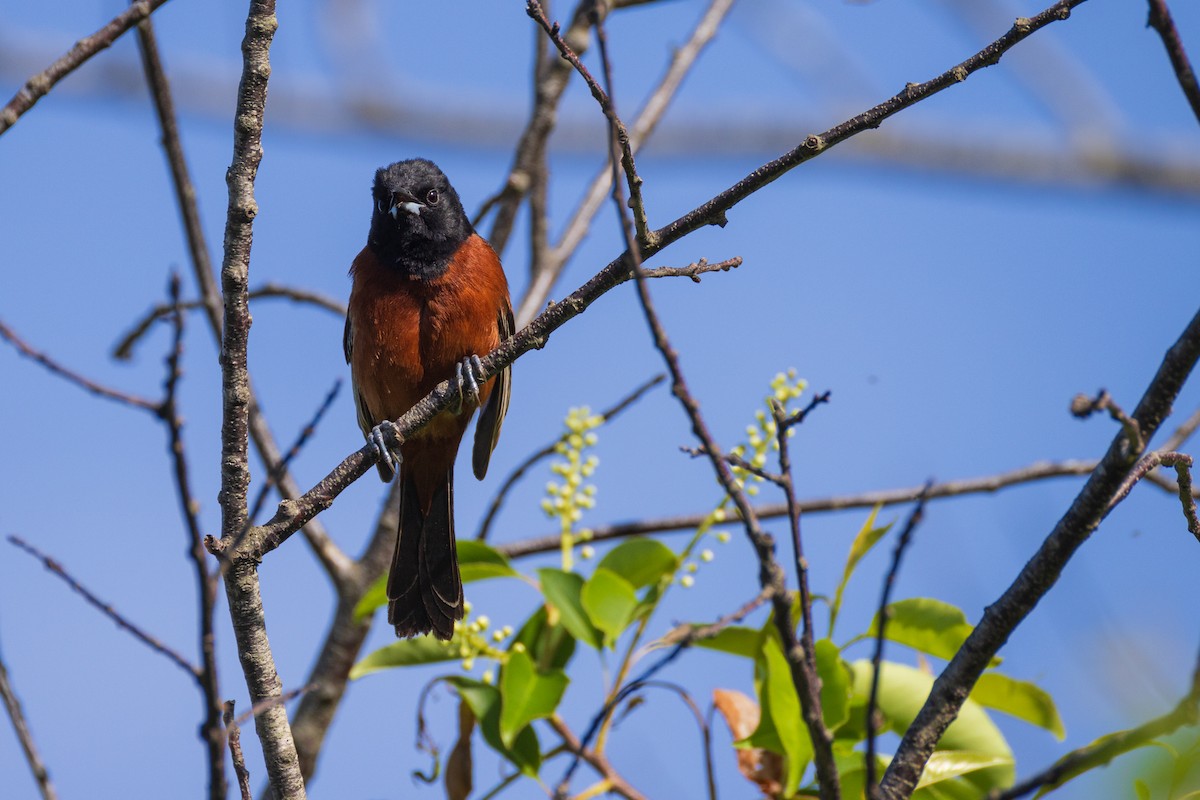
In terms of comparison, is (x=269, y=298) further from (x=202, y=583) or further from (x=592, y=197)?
(x=202, y=583)

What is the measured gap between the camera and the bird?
4434 millimetres

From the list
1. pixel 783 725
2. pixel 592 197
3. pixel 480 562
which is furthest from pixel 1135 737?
pixel 592 197

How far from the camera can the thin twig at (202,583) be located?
1545 millimetres

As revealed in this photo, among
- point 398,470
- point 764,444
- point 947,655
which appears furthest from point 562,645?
point 398,470

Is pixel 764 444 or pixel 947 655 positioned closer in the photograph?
pixel 947 655

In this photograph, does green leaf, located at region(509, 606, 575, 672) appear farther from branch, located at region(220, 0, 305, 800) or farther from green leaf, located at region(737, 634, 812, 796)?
branch, located at region(220, 0, 305, 800)

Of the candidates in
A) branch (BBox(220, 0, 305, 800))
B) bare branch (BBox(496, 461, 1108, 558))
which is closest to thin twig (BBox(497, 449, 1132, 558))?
bare branch (BBox(496, 461, 1108, 558))

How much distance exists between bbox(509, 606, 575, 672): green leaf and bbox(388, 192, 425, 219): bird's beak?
1934mm

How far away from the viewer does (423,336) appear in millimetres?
4445

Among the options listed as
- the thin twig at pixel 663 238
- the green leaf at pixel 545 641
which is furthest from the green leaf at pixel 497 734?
the thin twig at pixel 663 238

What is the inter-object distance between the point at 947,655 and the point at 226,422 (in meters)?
1.82

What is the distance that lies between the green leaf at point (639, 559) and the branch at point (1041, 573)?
47.6 inches

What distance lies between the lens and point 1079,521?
2.01 metres

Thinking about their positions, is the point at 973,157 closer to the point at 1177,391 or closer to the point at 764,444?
the point at 764,444
